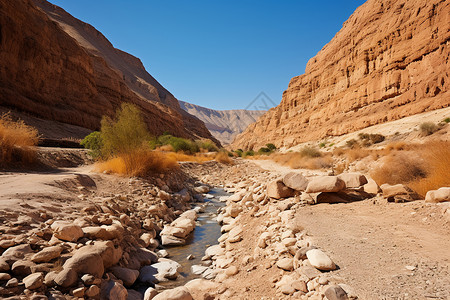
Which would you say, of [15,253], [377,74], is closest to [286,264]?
[15,253]

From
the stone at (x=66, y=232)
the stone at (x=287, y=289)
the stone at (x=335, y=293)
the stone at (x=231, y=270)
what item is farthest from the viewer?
the stone at (x=231, y=270)

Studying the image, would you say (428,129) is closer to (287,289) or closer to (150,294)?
(287,289)

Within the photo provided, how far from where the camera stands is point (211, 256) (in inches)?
185

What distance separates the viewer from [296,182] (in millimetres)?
6062

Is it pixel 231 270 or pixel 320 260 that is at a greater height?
pixel 320 260


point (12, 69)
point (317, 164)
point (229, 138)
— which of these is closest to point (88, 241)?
point (317, 164)

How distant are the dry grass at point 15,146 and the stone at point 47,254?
5.68m

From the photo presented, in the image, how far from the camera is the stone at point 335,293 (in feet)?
7.02

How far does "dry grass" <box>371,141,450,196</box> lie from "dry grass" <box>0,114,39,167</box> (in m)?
10.7

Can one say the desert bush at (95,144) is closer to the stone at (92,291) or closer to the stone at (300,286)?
the stone at (92,291)

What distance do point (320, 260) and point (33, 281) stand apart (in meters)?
3.07

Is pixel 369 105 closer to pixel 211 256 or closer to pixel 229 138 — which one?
pixel 211 256

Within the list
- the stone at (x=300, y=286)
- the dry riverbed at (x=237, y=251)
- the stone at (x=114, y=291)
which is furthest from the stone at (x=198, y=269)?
the stone at (x=300, y=286)

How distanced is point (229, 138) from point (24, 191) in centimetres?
15883
